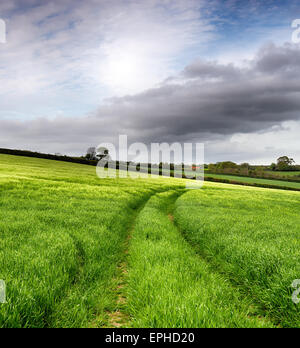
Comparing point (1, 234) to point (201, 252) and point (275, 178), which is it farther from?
point (275, 178)

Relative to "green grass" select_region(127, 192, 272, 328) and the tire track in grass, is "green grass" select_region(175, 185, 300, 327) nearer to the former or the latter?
"green grass" select_region(127, 192, 272, 328)

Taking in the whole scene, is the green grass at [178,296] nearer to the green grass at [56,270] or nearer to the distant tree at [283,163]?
the green grass at [56,270]

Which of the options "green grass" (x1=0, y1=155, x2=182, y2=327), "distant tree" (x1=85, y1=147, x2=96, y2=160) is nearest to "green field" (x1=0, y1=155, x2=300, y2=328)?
"green grass" (x1=0, y1=155, x2=182, y2=327)

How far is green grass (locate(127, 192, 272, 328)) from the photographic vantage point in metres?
3.27

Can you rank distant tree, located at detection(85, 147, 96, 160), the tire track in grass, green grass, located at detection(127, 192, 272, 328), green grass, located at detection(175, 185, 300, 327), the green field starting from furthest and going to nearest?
distant tree, located at detection(85, 147, 96, 160)
green grass, located at detection(175, 185, 300, 327)
the tire track in grass
the green field
green grass, located at detection(127, 192, 272, 328)

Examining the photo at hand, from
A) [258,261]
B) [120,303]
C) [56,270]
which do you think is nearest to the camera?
[120,303]

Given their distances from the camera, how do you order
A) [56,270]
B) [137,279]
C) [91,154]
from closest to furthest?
[56,270] < [137,279] < [91,154]

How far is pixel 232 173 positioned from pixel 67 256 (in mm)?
97501

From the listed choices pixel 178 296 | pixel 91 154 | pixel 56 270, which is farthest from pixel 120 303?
pixel 91 154

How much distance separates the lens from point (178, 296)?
3.79m

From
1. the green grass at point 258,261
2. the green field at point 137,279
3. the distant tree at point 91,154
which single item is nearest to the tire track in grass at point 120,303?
the green field at point 137,279

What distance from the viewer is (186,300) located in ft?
12.1

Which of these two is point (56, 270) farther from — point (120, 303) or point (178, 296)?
point (178, 296)
